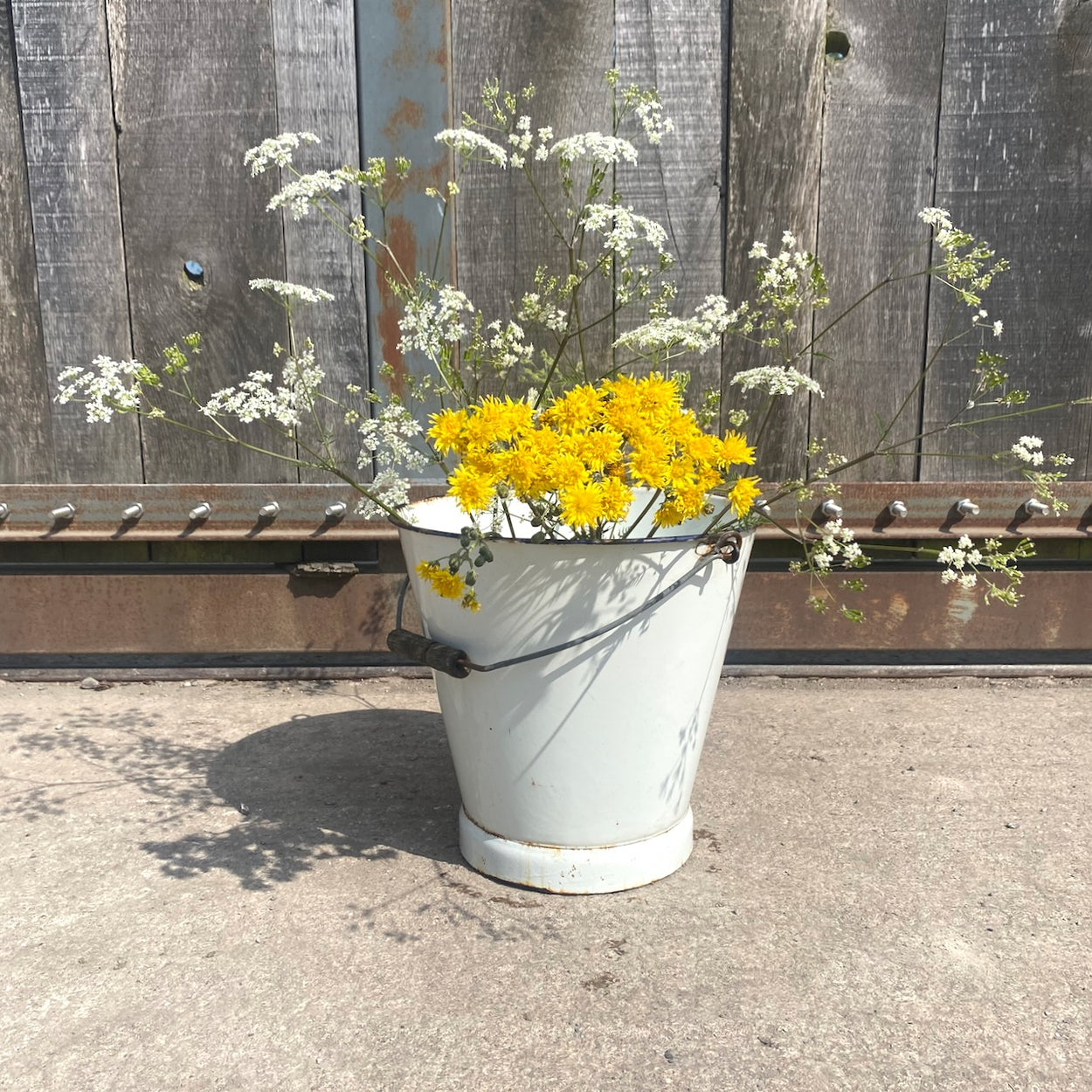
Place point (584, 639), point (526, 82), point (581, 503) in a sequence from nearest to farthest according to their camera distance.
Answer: point (581, 503), point (584, 639), point (526, 82)

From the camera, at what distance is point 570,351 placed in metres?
2.15

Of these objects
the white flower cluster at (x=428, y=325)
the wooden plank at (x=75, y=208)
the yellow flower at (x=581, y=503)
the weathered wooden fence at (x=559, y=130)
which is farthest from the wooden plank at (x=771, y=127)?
the wooden plank at (x=75, y=208)

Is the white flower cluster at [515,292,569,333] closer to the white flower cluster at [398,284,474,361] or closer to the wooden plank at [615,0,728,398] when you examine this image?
the white flower cluster at [398,284,474,361]

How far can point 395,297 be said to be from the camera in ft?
7.05

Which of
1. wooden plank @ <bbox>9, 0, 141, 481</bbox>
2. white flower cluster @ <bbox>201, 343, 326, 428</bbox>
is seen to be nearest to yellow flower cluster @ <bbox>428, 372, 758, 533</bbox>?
white flower cluster @ <bbox>201, 343, 326, 428</bbox>

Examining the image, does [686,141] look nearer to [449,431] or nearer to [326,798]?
[449,431]

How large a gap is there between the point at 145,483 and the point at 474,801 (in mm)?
1201

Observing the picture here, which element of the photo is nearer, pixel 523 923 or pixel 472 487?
pixel 472 487

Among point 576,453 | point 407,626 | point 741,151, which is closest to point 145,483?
point 407,626

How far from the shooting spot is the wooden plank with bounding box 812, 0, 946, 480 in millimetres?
2047

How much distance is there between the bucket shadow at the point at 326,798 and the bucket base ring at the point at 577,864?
0.10 metres

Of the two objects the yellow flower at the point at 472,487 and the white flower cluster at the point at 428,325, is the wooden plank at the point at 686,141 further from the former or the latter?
the yellow flower at the point at 472,487

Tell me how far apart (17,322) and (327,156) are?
80 centimetres

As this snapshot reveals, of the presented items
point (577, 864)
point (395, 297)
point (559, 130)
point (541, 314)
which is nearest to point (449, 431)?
point (541, 314)
